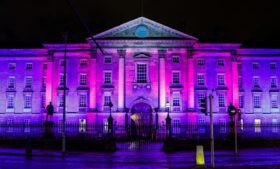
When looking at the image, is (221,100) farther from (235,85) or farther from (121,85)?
(121,85)

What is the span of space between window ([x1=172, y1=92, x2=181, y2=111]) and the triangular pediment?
30.0ft

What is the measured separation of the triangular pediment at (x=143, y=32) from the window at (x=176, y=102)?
9.15 m

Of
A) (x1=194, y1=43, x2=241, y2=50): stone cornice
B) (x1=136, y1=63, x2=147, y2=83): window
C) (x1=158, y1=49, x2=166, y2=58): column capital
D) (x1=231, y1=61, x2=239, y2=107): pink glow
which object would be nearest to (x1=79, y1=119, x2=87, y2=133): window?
(x1=136, y1=63, x2=147, y2=83): window

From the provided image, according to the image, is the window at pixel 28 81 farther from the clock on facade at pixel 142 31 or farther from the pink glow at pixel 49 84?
the clock on facade at pixel 142 31

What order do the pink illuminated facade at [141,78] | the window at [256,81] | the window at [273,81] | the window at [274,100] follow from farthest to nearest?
1. the window at [273,81]
2. the window at [256,81]
3. the window at [274,100]
4. the pink illuminated facade at [141,78]

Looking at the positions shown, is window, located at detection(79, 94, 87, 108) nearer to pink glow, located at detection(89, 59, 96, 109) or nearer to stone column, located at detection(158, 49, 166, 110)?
pink glow, located at detection(89, 59, 96, 109)

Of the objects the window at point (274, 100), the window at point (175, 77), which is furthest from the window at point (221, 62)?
the window at point (274, 100)

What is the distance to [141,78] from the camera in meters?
66.9

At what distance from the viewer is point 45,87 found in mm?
70188

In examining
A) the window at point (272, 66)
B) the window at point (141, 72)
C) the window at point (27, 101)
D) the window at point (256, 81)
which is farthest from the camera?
the window at point (272, 66)

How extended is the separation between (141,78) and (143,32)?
7272 mm

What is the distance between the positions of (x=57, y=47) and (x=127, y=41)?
1165 cm

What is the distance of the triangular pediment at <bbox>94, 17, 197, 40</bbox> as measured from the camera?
→ 6669 centimetres

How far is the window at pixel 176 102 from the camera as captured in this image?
66.1 m
